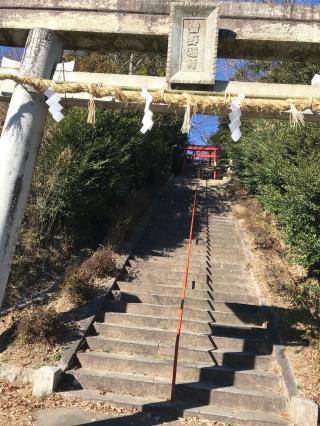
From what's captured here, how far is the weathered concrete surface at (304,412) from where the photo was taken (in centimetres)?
471

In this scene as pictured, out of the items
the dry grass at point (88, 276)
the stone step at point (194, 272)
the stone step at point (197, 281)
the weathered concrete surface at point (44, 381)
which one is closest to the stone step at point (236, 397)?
the weathered concrete surface at point (44, 381)

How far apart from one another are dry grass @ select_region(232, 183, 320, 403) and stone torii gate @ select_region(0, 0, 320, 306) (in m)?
3.78

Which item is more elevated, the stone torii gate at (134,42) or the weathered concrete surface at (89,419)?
the stone torii gate at (134,42)

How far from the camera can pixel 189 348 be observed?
6.20 metres

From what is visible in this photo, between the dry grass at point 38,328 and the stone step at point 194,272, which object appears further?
the stone step at point 194,272

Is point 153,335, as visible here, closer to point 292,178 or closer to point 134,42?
point 134,42

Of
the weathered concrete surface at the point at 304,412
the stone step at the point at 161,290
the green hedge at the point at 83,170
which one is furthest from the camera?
the green hedge at the point at 83,170

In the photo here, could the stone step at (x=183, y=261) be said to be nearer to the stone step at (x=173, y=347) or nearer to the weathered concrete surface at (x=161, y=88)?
the stone step at (x=173, y=347)

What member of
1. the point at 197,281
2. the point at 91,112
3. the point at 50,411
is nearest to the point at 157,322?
the point at 197,281

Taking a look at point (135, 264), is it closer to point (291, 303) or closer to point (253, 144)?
point (291, 303)

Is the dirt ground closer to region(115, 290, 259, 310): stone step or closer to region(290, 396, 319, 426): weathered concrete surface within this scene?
region(290, 396, 319, 426): weathered concrete surface

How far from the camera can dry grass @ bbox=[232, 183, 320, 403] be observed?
18.9 feet

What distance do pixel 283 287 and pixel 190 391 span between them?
11.8 ft

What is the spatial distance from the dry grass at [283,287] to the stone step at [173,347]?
505 millimetres
